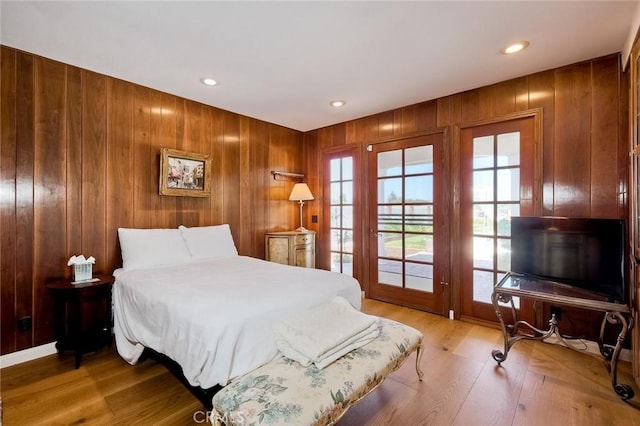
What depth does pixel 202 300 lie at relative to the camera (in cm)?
175

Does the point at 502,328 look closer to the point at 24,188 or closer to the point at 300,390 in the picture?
the point at 300,390

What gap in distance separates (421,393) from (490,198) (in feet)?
6.62

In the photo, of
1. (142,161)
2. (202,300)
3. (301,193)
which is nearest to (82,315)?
(142,161)

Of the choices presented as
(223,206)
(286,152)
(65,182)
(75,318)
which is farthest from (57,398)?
(286,152)

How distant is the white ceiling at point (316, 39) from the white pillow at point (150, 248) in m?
1.49

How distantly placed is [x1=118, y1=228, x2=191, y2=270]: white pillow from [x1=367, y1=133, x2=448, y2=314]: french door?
7.67ft

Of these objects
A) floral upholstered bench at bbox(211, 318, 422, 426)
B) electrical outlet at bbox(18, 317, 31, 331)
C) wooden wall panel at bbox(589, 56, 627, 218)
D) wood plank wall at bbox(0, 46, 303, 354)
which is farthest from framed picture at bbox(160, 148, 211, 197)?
wooden wall panel at bbox(589, 56, 627, 218)

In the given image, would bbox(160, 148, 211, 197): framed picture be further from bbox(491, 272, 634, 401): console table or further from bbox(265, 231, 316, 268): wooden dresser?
bbox(491, 272, 634, 401): console table

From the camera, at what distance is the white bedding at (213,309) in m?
1.51

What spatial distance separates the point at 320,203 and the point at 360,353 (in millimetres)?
3012

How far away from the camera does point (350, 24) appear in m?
2.00

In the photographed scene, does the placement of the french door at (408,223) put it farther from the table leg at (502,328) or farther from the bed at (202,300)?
the bed at (202,300)

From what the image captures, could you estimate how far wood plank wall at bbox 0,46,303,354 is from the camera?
2.29 metres

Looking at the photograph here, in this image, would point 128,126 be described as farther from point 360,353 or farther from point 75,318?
point 360,353
